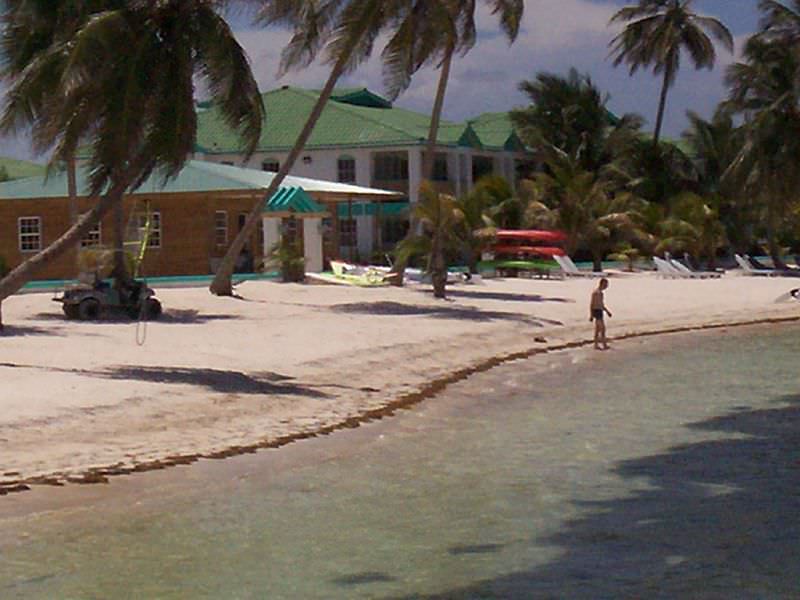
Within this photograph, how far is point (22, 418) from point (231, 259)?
17118 mm

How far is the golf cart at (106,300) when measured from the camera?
2709cm

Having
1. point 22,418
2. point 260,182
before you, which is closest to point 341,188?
point 260,182

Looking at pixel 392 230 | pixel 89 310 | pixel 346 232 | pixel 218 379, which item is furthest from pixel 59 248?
pixel 392 230

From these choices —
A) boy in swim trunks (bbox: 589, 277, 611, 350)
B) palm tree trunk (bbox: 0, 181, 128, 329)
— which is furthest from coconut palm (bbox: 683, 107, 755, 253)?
palm tree trunk (bbox: 0, 181, 128, 329)

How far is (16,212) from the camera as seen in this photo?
1575 inches

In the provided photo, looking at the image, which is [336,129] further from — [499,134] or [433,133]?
[433,133]

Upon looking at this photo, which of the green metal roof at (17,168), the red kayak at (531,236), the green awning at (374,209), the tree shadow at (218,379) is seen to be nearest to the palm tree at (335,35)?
the tree shadow at (218,379)

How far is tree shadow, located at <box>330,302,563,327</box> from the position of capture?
101 ft

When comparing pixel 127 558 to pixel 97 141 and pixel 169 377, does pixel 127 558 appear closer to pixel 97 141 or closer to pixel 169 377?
pixel 169 377

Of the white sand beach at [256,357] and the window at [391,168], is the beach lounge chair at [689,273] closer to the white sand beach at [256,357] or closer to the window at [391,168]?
the white sand beach at [256,357]

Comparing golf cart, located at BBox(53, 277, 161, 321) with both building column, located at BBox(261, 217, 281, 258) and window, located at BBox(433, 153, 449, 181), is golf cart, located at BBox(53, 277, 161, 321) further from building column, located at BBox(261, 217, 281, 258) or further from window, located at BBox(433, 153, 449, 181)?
window, located at BBox(433, 153, 449, 181)

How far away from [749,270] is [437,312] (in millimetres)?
22428

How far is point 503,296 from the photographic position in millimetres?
36250

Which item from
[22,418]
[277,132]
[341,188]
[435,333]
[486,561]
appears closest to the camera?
[486,561]
